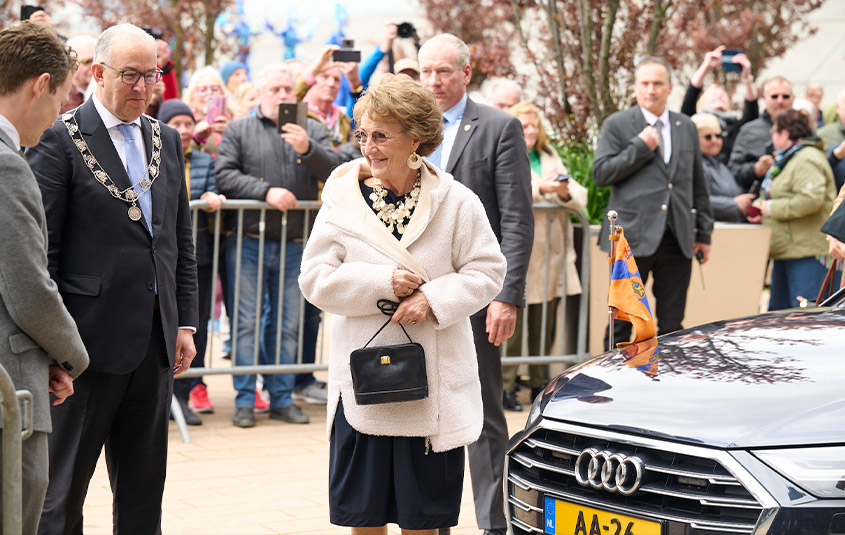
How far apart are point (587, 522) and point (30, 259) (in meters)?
1.83

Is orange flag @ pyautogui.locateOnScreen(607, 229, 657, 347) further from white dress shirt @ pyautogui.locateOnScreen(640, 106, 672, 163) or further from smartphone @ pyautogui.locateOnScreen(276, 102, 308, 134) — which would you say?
white dress shirt @ pyautogui.locateOnScreen(640, 106, 672, 163)

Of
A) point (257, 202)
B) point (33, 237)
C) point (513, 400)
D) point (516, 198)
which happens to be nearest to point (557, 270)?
point (513, 400)

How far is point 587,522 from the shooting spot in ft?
12.2

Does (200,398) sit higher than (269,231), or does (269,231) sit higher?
(269,231)

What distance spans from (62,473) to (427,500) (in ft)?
4.23

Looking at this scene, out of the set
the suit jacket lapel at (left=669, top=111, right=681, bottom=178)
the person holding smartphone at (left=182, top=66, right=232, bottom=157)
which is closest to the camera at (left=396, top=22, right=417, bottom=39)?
the person holding smartphone at (left=182, top=66, right=232, bottom=157)

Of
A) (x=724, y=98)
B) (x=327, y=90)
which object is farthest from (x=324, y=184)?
(x=724, y=98)

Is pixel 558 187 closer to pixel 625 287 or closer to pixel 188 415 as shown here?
pixel 188 415

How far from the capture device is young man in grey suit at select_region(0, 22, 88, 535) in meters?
3.41

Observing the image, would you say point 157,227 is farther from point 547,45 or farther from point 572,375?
point 547,45

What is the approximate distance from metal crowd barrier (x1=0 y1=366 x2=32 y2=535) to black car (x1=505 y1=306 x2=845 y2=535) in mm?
1645

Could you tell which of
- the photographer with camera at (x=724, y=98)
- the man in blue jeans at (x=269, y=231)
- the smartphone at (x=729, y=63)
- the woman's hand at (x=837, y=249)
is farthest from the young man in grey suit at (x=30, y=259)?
the smartphone at (x=729, y=63)

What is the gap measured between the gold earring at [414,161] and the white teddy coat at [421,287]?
6cm

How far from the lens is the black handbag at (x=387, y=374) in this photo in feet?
13.5
